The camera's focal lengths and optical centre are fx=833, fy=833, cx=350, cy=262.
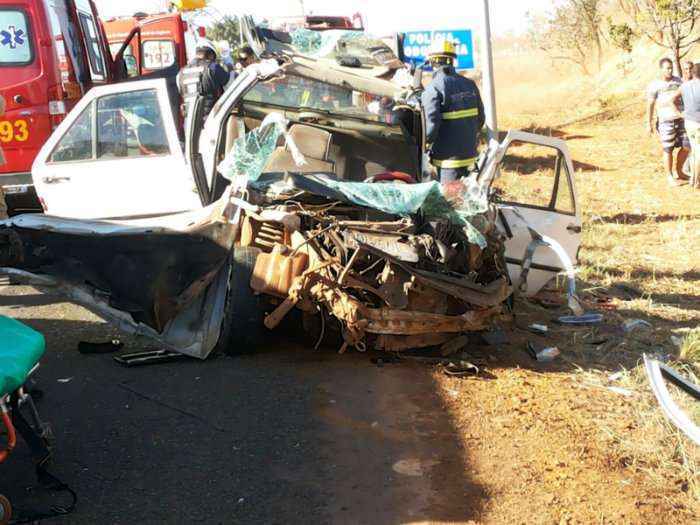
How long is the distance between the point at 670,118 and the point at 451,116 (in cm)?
713

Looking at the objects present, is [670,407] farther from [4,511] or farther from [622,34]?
[622,34]

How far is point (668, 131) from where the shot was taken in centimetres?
1335

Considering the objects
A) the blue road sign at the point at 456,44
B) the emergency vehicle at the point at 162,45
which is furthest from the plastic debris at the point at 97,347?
the emergency vehicle at the point at 162,45

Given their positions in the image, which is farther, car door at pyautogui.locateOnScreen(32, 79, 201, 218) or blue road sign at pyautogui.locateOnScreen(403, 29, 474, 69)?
blue road sign at pyautogui.locateOnScreen(403, 29, 474, 69)

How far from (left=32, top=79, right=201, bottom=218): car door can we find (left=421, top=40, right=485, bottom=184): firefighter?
2271 millimetres

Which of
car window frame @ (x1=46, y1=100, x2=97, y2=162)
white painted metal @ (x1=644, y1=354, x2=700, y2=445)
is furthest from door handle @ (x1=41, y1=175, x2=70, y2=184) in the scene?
white painted metal @ (x1=644, y1=354, x2=700, y2=445)

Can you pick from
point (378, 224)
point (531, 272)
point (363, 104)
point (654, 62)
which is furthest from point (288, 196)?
point (654, 62)

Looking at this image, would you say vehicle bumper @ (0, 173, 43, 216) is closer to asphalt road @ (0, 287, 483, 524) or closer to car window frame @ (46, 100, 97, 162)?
car window frame @ (46, 100, 97, 162)

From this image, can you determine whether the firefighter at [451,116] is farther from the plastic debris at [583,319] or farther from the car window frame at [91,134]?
the car window frame at [91,134]

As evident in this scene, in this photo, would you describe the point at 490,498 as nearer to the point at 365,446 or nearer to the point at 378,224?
the point at 365,446

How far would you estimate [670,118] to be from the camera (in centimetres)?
1314

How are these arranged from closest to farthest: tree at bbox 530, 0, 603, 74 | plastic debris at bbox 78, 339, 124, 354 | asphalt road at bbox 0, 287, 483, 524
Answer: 1. asphalt road at bbox 0, 287, 483, 524
2. plastic debris at bbox 78, 339, 124, 354
3. tree at bbox 530, 0, 603, 74

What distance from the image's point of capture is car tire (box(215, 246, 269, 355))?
552cm

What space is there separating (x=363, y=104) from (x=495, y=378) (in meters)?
2.59
